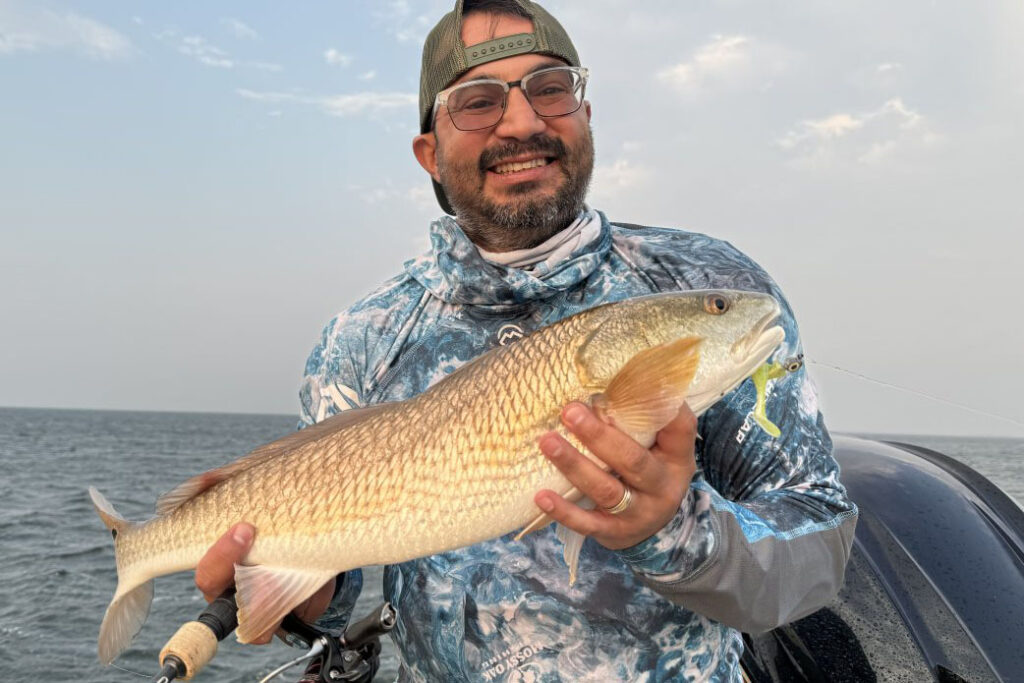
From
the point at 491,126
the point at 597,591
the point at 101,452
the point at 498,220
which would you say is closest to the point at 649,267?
the point at 498,220

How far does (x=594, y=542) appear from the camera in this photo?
2523 mm

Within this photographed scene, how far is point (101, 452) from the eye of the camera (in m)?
61.1

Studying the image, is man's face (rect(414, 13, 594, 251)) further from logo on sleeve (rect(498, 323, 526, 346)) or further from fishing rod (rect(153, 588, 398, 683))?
fishing rod (rect(153, 588, 398, 683))

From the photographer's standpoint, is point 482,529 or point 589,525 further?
point 482,529

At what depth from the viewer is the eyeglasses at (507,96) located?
303 cm

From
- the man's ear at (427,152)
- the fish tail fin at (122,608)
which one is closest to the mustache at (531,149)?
the man's ear at (427,152)

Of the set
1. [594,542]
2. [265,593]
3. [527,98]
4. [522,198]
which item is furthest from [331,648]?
[527,98]

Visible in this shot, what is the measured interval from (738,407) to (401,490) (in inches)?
44.7

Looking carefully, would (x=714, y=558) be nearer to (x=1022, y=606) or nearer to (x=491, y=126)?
(x=491, y=126)

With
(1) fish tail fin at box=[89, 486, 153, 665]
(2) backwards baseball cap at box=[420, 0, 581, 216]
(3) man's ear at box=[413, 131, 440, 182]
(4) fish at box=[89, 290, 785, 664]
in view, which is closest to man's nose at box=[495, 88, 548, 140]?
(2) backwards baseball cap at box=[420, 0, 581, 216]

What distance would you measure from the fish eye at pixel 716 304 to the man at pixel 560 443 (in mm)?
334

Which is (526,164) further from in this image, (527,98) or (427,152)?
(427,152)

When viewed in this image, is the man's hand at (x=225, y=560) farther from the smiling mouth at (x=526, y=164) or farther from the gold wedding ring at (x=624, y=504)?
the smiling mouth at (x=526, y=164)

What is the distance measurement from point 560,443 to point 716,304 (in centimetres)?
74
